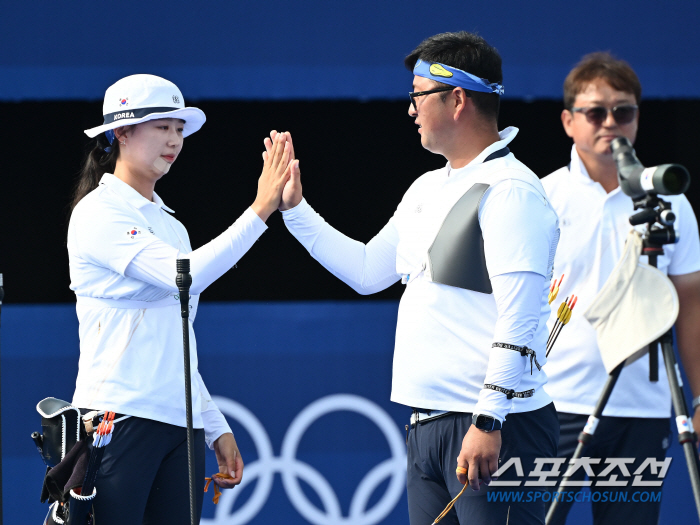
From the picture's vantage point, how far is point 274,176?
9.07ft

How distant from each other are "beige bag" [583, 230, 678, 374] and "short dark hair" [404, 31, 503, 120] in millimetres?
544

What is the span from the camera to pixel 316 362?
4.05 m

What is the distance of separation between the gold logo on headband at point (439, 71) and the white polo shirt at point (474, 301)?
0.24 m

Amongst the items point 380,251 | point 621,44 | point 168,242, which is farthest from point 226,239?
point 621,44

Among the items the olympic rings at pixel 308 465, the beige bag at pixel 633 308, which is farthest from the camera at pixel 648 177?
the olympic rings at pixel 308 465

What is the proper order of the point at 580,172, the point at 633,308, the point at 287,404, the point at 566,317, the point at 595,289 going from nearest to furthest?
the point at 633,308
the point at 566,317
the point at 595,289
the point at 580,172
the point at 287,404

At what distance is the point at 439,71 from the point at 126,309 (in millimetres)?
1156

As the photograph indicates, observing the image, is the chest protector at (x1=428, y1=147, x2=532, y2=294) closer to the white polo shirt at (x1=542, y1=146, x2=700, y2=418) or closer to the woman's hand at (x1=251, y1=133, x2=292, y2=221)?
the woman's hand at (x1=251, y1=133, x2=292, y2=221)

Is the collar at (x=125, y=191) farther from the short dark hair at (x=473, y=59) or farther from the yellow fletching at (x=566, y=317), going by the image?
the yellow fletching at (x=566, y=317)

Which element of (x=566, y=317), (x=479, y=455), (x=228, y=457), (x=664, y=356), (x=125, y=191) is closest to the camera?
(x=479, y=455)

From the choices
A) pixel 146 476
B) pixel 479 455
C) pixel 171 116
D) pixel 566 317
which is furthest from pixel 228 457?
pixel 566 317

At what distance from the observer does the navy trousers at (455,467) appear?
2.21 meters

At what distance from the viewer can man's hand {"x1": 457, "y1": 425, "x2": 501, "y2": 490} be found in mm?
2107

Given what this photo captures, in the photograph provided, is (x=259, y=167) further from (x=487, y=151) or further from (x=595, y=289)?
(x=487, y=151)
